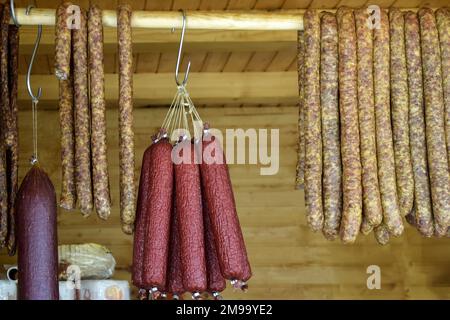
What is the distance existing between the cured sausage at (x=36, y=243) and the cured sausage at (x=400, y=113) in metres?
1.48

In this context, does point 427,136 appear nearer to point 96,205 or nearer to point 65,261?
point 96,205

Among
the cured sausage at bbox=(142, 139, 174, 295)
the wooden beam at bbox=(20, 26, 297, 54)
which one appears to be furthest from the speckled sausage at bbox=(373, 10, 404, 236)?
the wooden beam at bbox=(20, 26, 297, 54)

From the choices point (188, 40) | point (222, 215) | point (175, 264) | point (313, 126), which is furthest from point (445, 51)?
point (188, 40)

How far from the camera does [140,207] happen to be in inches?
136

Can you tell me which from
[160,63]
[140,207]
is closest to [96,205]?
[140,207]

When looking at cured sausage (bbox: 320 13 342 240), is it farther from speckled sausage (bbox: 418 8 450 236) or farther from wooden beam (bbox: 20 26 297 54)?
wooden beam (bbox: 20 26 297 54)

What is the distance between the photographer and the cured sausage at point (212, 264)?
335 cm

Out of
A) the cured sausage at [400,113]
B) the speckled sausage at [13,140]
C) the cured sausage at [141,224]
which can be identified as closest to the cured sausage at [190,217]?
the cured sausage at [141,224]

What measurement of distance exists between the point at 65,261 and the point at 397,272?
3294 millimetres

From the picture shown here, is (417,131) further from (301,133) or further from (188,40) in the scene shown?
(188,40)

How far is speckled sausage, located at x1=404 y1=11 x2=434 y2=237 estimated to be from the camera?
364 cm

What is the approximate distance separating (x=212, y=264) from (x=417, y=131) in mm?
1096

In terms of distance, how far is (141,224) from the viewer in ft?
11.1

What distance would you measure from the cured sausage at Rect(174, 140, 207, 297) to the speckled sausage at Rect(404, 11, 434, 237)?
3.21 feet
